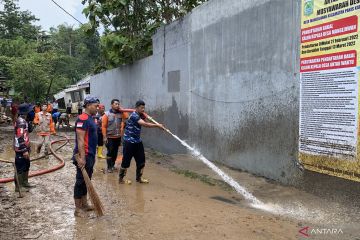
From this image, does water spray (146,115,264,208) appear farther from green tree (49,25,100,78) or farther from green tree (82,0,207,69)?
green tree (49,25,100,78)

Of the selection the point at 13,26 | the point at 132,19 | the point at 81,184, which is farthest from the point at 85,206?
the point at 13,26

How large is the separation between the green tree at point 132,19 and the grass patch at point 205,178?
20.1 ft

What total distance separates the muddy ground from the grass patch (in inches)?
0.9

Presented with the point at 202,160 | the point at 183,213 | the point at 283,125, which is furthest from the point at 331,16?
the point at 202,160

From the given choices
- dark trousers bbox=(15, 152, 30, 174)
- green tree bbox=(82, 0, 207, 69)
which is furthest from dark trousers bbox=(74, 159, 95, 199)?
green tree bbox=(82, 0, 207, 69)

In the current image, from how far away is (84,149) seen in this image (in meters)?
6.21

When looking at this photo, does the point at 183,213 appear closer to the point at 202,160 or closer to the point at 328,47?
the point at 328,47

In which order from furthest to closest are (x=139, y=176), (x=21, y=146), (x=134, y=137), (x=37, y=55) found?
(x=37, y=55), (x=139, y=176), (x=134, y=137), (x=21, y=146)

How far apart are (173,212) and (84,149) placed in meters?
1.63

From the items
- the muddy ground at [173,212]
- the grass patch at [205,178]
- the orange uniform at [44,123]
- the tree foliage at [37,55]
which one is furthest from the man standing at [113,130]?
the tree foliage at [37,55]

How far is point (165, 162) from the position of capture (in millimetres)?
12117

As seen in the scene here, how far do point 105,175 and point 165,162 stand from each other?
2.79 meters

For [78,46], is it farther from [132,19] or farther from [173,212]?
[173,212]

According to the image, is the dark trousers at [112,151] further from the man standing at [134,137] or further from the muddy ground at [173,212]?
the man standing at [134,137]
